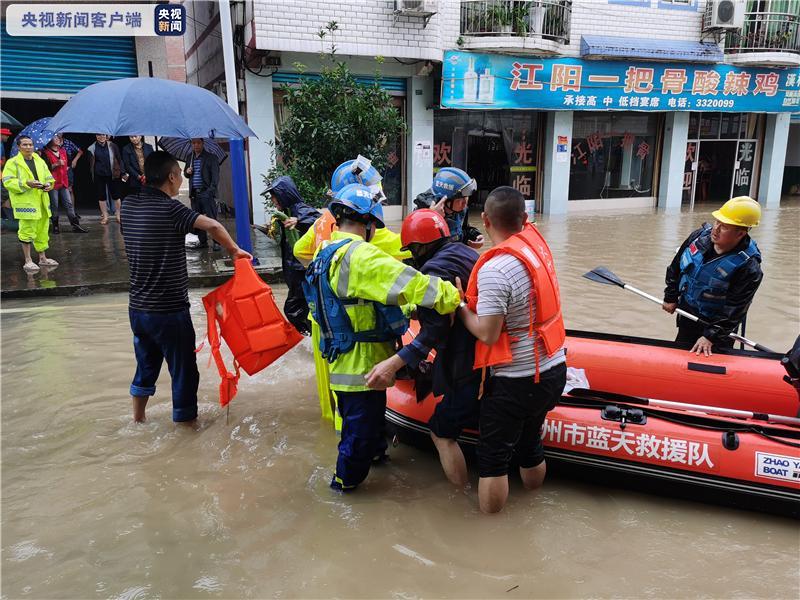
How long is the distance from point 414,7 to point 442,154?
3.42 m

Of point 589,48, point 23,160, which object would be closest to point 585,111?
point 589,48

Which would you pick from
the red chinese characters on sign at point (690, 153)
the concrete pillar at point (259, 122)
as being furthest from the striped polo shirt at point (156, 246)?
the red chinese characters on sign at point (690, 153)

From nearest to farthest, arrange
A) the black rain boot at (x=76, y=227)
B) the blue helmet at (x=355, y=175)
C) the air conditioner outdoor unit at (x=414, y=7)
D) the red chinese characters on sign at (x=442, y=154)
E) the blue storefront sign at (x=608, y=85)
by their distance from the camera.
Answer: the blue helmet at (x=355, y=175) < the black rain boot at (x=76, y=227) < the air conditioner outdoor unit at (x=414, y=7) < the blue storefront sign at (x=608, y=85) < the red chinese characters on sign at (x=442, y=154)

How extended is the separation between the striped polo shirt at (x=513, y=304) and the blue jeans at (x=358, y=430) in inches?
25.4

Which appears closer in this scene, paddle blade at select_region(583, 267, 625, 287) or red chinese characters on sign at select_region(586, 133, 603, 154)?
paddle blade at select_region(583, 267, 625, 287)

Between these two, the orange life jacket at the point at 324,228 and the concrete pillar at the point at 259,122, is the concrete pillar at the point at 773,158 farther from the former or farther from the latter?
the orange life jacket at the point at 324,228

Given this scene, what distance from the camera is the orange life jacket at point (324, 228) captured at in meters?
3.89

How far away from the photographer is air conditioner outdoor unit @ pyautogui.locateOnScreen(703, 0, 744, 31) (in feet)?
47.8

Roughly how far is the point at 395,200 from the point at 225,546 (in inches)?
452

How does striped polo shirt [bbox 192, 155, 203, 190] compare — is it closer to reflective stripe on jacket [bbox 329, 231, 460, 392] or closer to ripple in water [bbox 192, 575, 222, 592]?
reflective stripe on jacket [bbox 329, 231, 460, 392]

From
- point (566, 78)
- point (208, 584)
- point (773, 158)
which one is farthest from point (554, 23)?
point (208, 584)

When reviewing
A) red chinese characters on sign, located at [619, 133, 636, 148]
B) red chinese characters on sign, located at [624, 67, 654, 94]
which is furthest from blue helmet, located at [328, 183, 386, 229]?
red chinese characters on sign, located at [619, 133, 636, 148]

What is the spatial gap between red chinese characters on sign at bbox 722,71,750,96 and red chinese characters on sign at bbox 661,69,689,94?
1253mm

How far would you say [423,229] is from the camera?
311cm
